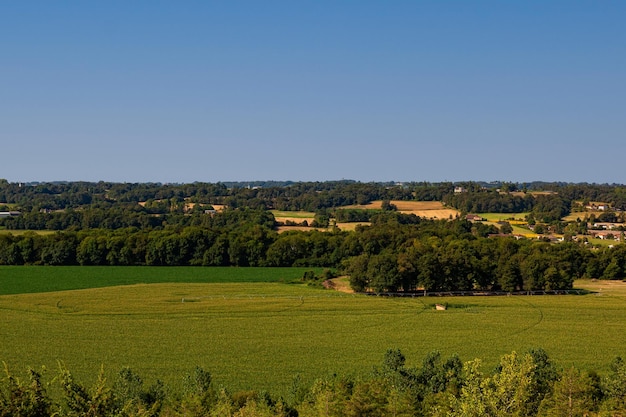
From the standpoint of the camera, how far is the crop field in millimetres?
44156

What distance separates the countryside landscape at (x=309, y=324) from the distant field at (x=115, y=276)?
1.00ft

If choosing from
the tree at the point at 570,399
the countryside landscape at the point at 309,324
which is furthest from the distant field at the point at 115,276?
the tree at the point at 570,399

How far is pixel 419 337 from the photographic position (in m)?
53.4

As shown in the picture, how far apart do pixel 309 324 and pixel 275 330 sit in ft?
12.8

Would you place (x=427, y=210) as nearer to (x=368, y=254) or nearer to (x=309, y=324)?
(x=368, y=254)

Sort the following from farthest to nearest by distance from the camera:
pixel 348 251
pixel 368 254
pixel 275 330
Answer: pixel 348 251
pixel 368 254
pixel 275 330

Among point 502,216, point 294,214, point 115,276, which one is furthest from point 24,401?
point 502,216

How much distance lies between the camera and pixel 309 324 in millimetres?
58062

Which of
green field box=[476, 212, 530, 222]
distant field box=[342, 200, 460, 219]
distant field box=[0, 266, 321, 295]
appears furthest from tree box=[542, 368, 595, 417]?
green field box=[476, 212, 530, 222]

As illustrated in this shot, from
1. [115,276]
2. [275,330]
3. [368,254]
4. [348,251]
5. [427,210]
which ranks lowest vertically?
[115,276]

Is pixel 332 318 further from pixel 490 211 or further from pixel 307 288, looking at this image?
pixel 490 211

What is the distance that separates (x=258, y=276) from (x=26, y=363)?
49.4 metres

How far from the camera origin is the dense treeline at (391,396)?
865 inches

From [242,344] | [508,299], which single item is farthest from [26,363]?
[508,299]
